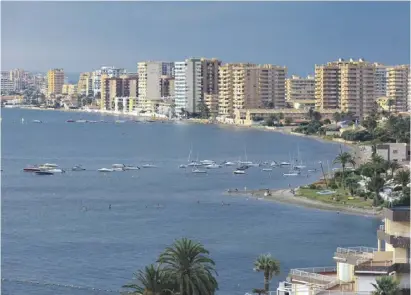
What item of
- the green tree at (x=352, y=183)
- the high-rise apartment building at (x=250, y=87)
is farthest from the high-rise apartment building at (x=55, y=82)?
the green tree at (x=352, y=183)

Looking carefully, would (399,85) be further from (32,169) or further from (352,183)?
(352,183)

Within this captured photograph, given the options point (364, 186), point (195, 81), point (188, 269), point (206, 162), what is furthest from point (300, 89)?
point (188, 269)

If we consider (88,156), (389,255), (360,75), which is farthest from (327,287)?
(360,75)

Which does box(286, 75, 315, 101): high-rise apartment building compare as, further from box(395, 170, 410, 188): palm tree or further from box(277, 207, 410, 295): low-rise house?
box(277, 207, 410, 295): low-rise house

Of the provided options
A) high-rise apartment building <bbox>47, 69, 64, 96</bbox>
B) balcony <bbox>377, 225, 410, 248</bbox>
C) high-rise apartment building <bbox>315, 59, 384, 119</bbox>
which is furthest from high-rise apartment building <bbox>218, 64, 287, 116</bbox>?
balcony <bbox>377, 225, 410, 248</bbox>

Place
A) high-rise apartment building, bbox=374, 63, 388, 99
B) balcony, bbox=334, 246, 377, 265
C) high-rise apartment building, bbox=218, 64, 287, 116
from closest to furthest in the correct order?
balcony, bbox=334, 246, 377, 265
high-rise apartment building, bbox=218, 64, 287, 116
high-rise apartment building, bbox=374, 63, 388, 99

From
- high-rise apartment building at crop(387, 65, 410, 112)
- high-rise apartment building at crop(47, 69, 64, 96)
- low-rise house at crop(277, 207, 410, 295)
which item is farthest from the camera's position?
high-rise apartment building at crop(47, 69, 64, 96)

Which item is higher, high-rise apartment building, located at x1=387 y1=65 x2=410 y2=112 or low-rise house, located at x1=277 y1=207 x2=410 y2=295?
high-rise apartment building, located at x1=387 y1=65 x2=410 y2=112

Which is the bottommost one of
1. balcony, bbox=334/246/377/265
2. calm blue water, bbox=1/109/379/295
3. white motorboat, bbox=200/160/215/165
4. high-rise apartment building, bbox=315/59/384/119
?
calm blue water, bbox=1/109/379/295
